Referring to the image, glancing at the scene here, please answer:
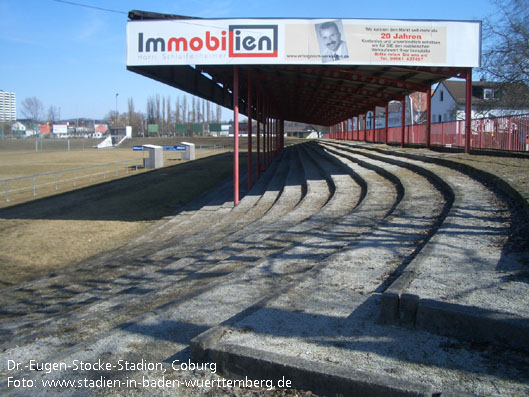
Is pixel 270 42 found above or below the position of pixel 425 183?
above

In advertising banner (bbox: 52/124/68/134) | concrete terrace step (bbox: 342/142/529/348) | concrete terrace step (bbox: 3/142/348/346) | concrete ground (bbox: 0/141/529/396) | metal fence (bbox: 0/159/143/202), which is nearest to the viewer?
concrete ground (bbox: 0/141/529/396)

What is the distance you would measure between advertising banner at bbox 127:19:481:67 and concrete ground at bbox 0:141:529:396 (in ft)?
19.6

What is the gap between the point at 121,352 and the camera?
3395 millimetres

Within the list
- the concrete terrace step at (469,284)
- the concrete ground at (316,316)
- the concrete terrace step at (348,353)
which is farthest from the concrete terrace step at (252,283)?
the concrete terrace step at (469,284)

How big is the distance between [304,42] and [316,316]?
34.7 feet

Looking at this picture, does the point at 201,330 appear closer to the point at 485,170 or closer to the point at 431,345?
the point at 431,345

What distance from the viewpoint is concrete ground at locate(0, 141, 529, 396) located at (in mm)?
2904

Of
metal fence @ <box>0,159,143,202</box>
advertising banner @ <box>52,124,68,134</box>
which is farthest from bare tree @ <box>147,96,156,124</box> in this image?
metal fence @ <box>0,159,143,202</box>

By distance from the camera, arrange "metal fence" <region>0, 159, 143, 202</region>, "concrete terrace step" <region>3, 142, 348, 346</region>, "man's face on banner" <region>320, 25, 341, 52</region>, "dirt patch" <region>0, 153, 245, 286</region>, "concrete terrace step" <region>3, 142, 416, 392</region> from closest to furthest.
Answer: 1. "concrete terrace step" <region>3, 142, 416, 392</region>
2. "concrete terrace step" <region>3, 142, 348, 346</region>
3. "dirt patch" <region>0, 153, 245, 286</region>
4. "man's face on banner" <region>320, 25, 341, 52</region>
5. "metal fence" <region>0, 159, 143, 202</region>

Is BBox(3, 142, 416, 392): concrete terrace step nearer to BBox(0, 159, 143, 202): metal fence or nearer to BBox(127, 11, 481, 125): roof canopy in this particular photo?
BBox(127, 11, 481, 125): roof canopy

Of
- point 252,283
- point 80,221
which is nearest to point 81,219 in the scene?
point 80,221

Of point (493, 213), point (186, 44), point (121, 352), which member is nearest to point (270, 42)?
point (186, 44)

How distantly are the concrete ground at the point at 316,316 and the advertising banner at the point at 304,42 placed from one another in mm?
5981

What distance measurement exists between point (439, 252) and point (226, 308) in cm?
269
